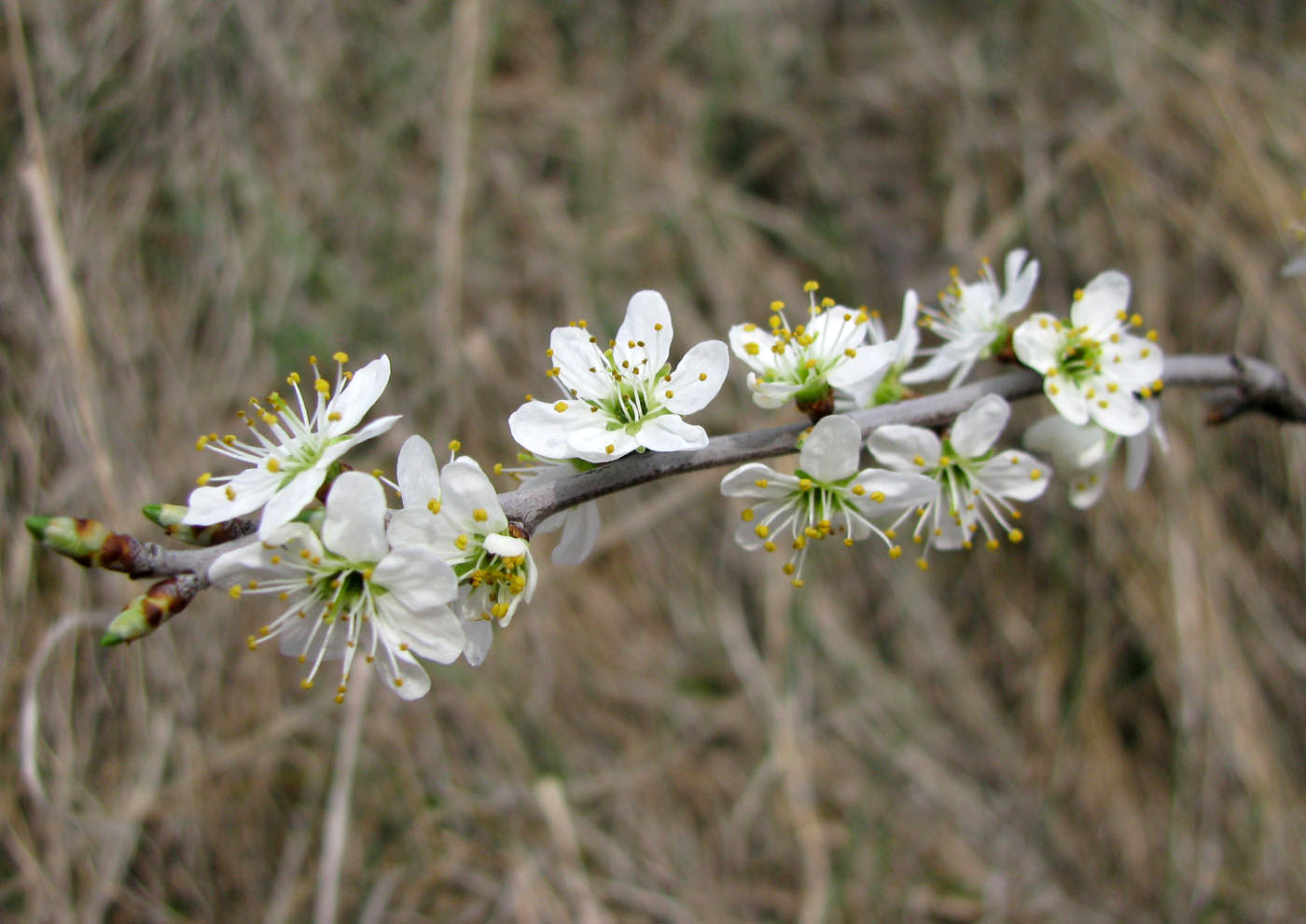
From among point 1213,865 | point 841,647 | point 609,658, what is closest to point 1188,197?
point 841,647

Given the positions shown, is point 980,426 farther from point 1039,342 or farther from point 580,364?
point 580,364

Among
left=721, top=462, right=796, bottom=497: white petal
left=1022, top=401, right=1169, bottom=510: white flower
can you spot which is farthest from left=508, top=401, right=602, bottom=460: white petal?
left=1022, top=401, right=1169, bottom=510: white flower

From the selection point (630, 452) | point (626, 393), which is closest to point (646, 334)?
point (626, 393)

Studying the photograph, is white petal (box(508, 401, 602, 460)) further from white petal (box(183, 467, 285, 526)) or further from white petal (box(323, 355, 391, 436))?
white petal (box(183, 467, 285, 526))

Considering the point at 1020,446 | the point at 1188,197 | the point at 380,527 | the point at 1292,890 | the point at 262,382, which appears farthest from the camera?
the point at 1188,197

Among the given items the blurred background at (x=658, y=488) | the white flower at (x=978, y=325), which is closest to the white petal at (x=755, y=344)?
the white flower at (x=978, y=325)

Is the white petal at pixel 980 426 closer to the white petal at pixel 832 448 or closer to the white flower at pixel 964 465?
the white flower at pixel 964 465

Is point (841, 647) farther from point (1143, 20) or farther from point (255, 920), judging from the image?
point (1143, 20)
